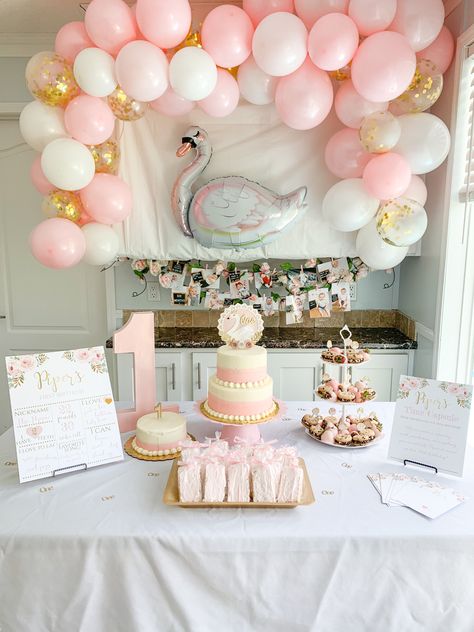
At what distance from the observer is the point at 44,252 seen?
2.12 m

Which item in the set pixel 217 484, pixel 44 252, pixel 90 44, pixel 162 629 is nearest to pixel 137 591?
pixel 162 629

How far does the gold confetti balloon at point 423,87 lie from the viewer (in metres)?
2.05

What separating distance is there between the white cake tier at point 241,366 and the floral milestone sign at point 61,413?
34 centimetres

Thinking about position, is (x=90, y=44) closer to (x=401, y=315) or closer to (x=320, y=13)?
(x=320, y=13)

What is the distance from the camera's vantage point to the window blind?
212cm

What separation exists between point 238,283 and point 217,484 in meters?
1.88

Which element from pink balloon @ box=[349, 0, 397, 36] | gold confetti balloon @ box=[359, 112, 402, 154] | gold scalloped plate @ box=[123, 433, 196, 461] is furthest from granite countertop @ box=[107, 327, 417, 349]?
pink balloon @ box=[349, 0, 397, 36]

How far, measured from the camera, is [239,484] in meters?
1.20

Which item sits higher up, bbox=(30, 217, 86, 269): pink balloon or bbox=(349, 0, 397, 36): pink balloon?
bbox=(349, 0, 397, 36): pink balloon

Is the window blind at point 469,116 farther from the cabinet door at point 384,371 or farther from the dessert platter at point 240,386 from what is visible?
the dessert platter at point 240,386

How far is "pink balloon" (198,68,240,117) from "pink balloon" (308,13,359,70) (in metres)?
0.37

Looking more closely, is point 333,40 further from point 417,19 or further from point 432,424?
point 432,424

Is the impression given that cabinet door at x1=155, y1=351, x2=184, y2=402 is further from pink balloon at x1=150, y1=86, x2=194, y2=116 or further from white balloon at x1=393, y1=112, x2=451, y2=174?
white balloon at x1=393, y1=112, x2=451, y2=174

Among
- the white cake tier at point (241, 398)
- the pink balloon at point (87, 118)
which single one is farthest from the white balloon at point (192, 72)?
the white cake tier at point (241, 398)
